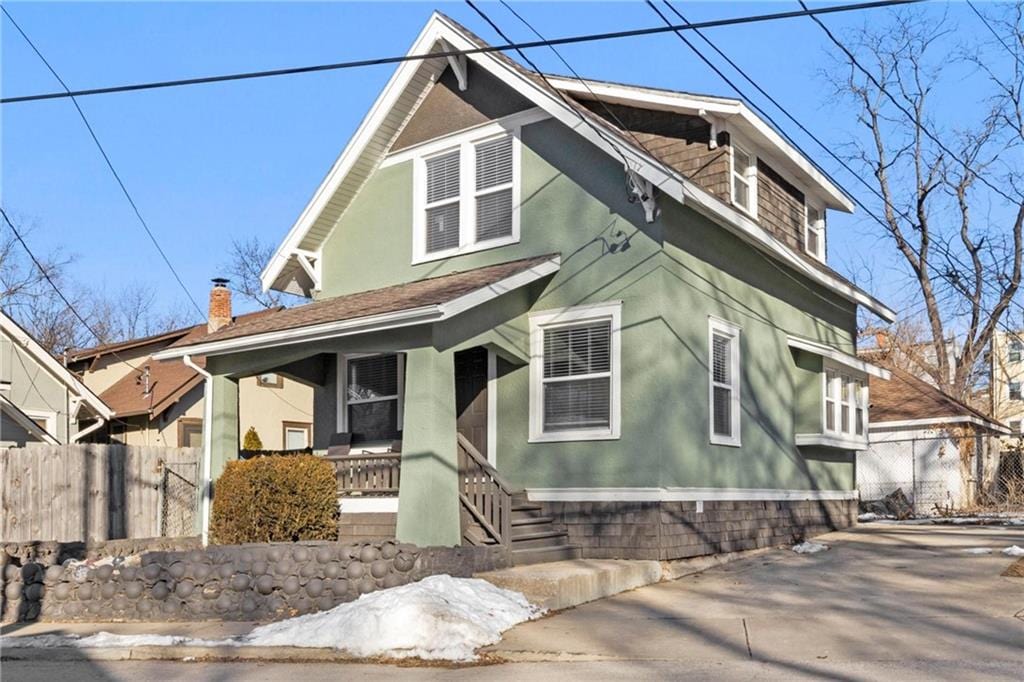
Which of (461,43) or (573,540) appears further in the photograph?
(461,43)

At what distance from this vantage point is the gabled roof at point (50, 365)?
69.9 ft

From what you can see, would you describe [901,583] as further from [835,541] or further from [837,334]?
[837,334]

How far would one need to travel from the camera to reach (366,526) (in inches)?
506

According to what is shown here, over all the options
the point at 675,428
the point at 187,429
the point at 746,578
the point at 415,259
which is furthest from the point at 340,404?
the point at 187,429

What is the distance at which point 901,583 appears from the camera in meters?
11.4

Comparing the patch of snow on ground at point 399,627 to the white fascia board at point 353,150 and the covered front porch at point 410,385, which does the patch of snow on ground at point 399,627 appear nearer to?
the covered front porch at point 410,385

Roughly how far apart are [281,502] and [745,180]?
7.87 metres

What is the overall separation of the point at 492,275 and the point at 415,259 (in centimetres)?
241

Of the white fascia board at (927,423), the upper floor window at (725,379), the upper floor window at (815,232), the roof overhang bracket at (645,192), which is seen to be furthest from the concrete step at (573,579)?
the white fascia board at (927,423)

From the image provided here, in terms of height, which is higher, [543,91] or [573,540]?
[543,91]

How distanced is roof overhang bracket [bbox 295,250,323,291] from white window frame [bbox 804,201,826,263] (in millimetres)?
7963

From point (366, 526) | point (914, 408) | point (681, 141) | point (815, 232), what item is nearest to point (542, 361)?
point (366, 526)

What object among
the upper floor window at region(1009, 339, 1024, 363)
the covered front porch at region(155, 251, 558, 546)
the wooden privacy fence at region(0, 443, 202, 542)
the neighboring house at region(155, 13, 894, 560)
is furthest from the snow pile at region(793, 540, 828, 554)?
the upper floor window at region(1009, 339, 1024, 363)

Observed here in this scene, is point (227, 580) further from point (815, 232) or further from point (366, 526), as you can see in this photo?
point (815, 232)
